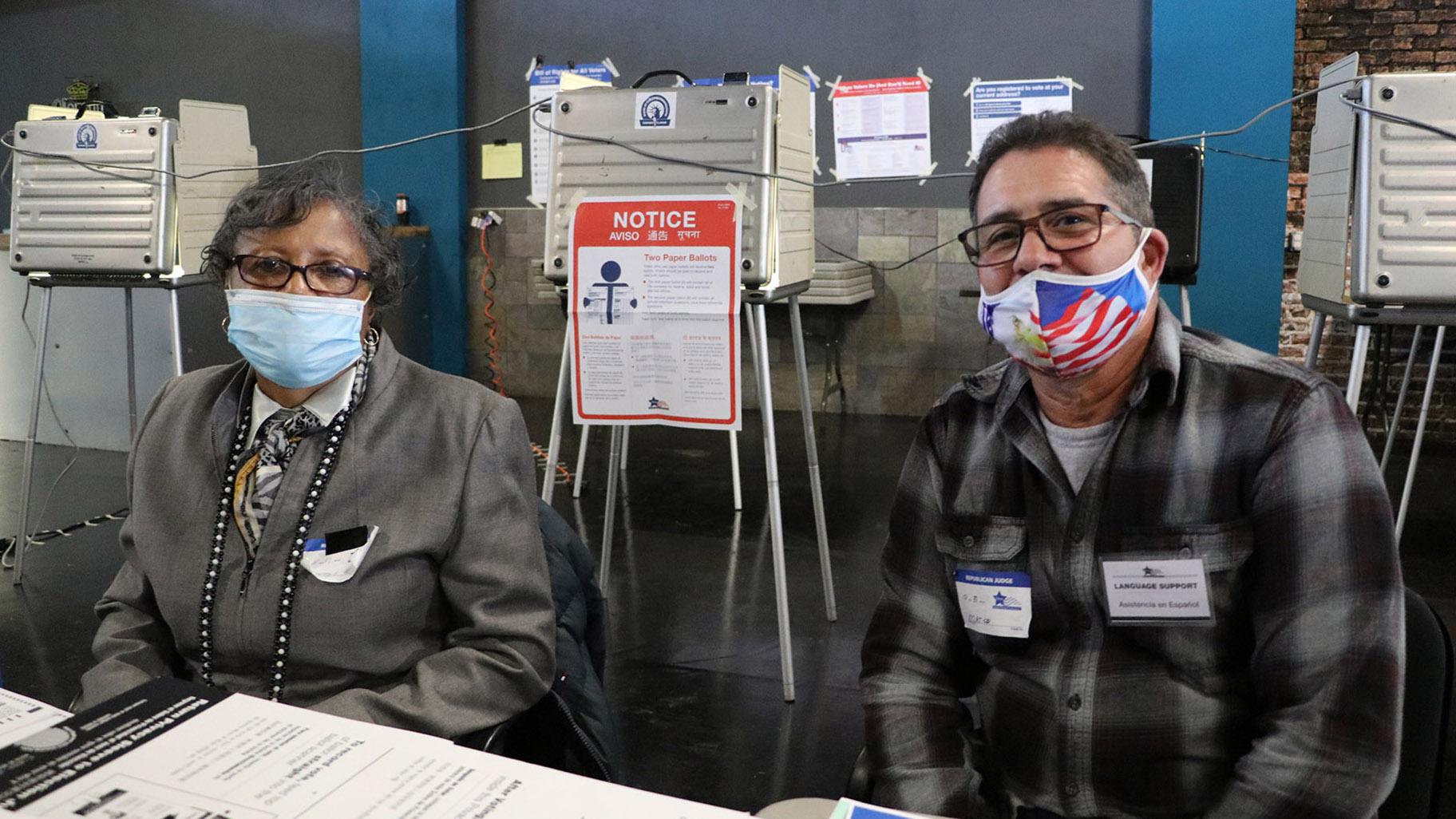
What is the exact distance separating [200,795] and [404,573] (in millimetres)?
668

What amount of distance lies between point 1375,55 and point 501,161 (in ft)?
16.3

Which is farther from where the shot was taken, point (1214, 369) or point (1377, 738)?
point (1214, 369)

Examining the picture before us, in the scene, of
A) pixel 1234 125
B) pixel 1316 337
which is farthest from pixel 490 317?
pixel 1316 337

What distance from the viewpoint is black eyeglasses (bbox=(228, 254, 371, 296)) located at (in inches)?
63.2

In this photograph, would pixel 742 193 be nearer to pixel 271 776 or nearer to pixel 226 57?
pixel 271 776

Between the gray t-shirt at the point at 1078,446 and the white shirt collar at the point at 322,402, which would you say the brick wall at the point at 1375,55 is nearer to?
the gray t-shirt at the point at 1078,446

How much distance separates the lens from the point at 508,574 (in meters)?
1.47

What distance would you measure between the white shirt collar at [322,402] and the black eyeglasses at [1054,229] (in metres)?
0.86

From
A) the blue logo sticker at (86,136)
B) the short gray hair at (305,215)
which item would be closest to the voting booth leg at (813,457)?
the short gray hair at (305,215)

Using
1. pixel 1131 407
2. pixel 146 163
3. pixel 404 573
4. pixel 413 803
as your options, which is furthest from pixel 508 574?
pixel 146 163

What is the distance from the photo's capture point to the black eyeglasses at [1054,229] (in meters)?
1.29

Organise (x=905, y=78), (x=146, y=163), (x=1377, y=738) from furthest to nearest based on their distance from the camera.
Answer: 1. (x=905, y=78)
2. (x=146, y=163)
3. (x=1377, y=738)

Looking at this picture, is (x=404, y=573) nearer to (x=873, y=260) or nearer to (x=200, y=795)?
(x=200, y=795)

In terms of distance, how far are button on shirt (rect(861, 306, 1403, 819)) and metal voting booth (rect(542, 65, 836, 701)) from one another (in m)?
1.38
